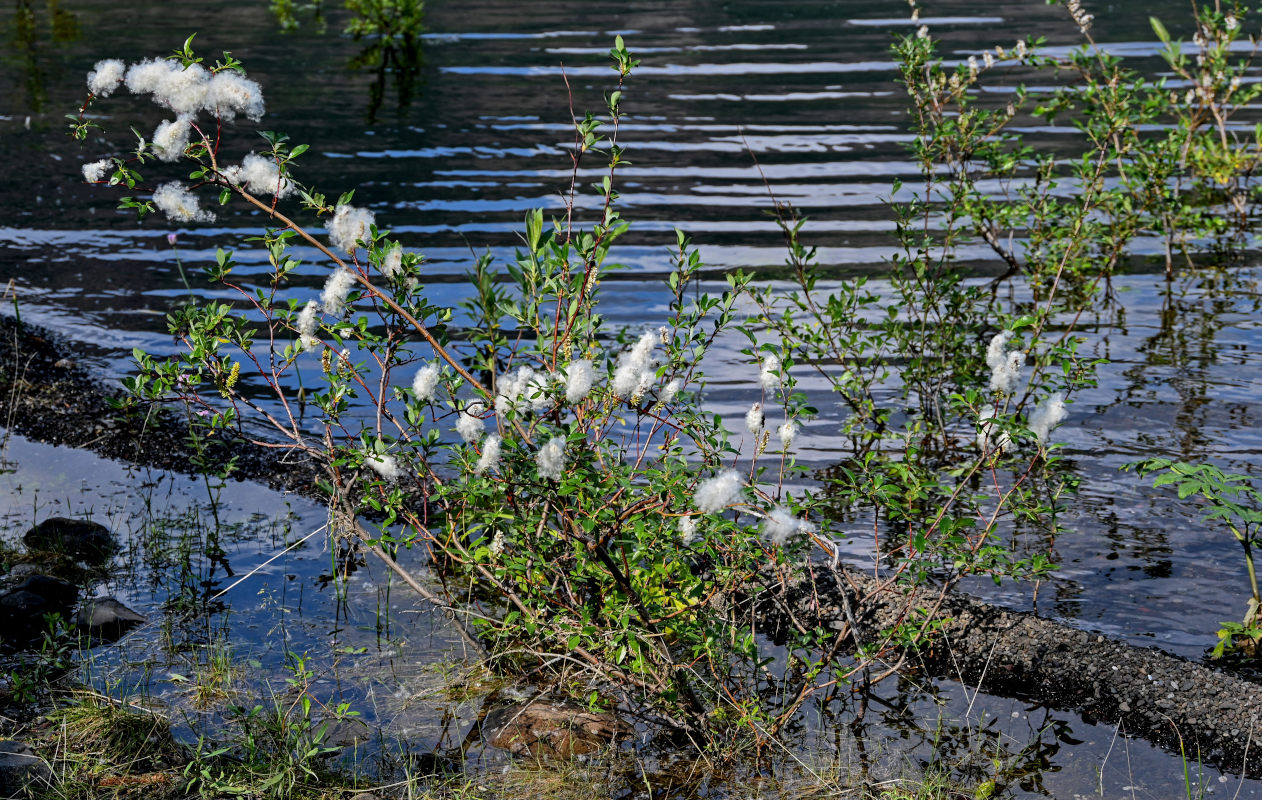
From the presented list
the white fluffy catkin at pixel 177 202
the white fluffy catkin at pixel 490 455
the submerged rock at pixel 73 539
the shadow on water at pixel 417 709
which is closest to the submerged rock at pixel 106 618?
the shadow on water at pixel 417 709

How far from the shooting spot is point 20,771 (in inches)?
127

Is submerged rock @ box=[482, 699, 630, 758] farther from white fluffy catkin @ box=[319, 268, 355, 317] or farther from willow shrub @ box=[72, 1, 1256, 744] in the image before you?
white fluffy catkin @ box=[319, 268, 355, 317]

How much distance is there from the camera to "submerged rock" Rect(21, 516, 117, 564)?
484cm

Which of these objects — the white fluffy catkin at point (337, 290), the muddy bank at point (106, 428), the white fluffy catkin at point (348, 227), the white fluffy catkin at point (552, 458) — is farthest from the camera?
the muddy bank at point (106, 428)

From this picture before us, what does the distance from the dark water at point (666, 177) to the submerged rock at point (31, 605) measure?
9.26ft

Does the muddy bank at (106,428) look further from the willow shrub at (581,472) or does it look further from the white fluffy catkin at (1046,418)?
the white fluffy catkin at (1046,418)

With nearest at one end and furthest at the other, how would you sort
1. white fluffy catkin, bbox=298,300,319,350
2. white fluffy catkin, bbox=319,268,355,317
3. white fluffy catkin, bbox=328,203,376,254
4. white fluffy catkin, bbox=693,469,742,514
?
white fluffy catkin, bbox=693,469,742,514, white fluffy catkin, bbox=328,203,376,254, white fluffy catkin, bbox=319,268,355,317, white fluffy catkin, bbox=298,300,319,350

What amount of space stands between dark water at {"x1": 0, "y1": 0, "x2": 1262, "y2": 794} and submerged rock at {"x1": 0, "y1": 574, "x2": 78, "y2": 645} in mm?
2824

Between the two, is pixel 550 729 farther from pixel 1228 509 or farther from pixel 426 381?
pixel 1228 509

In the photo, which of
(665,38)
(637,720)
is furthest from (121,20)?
(637,720)

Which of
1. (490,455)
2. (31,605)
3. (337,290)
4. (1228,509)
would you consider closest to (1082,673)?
(1228,509)

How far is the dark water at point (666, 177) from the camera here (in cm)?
541

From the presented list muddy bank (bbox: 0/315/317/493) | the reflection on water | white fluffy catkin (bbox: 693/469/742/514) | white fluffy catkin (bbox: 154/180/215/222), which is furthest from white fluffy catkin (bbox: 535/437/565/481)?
muddy bank (bbox: 0/315/317/493)

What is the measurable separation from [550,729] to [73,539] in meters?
2.50
